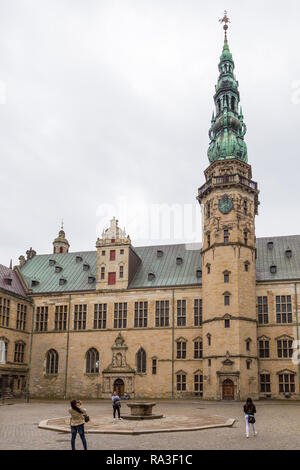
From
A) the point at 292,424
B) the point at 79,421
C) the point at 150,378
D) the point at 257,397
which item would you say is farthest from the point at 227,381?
the point at 79,421

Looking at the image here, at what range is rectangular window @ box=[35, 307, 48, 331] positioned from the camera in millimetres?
60594

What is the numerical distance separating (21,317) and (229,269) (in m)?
26.8

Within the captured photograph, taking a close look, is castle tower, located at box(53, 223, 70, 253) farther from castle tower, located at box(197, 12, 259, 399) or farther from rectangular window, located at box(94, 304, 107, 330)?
castle tower, located at box(197, 12, 259, 399)

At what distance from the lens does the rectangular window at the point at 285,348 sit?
51.6 m

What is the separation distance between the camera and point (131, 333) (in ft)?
186

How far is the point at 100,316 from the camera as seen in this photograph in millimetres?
58562

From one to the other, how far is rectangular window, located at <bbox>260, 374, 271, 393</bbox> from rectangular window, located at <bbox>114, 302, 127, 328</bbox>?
1693 centimetres

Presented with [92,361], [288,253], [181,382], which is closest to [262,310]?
[288,253]

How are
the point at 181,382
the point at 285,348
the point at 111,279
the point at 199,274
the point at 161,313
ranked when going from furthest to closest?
the point at 111,279 < the point at 199,274 < the point at 161,313 < the point at 181,382 < the point at 285,348

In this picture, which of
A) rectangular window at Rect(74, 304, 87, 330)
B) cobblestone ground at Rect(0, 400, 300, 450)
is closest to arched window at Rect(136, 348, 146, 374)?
rectangular window at Rect(74, 304, 87, 330)

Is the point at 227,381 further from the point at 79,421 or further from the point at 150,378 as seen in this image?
the point at 79,421

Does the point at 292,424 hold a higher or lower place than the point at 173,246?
lower

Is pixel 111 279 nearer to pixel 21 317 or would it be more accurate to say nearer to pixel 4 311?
pixel 21 317
